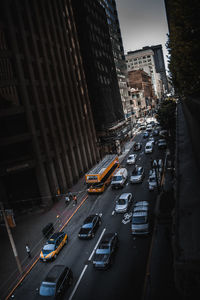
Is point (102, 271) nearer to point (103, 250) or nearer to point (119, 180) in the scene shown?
point (103, 250)

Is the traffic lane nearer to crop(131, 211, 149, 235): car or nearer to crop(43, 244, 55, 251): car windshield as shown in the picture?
crop(131, 211, 149, 235): car

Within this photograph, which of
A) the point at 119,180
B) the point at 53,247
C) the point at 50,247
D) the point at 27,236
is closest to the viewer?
the point at 53,247

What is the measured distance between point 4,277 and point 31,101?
23811 mm

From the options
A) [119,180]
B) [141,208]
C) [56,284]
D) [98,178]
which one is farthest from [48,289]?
[119,180]

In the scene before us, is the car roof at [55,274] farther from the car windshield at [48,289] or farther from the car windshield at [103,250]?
the car windshield at [103,250]

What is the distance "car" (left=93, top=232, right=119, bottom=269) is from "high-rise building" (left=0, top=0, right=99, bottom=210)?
15841 millimetres

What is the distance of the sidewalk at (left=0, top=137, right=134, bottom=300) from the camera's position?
1886 cm

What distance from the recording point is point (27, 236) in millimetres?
25375

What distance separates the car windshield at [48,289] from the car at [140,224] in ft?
27.1

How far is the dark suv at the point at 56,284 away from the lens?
48.8 ft

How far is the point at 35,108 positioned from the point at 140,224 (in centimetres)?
2330

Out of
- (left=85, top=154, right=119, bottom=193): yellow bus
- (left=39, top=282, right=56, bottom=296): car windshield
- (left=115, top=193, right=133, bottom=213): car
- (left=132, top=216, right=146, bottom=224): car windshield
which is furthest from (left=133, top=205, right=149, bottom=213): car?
(left=85, top=154, right=119, bottom=193): yellow bus

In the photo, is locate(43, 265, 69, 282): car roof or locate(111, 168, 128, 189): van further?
locate(111, 168, 128, 189): van

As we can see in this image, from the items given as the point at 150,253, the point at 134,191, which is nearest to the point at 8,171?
the point at 134,191
